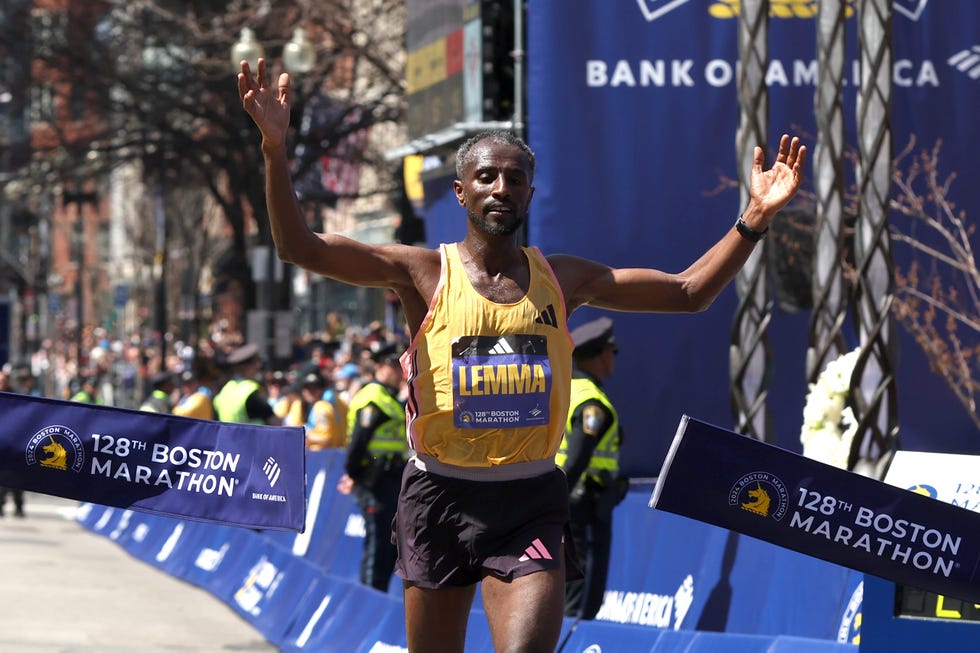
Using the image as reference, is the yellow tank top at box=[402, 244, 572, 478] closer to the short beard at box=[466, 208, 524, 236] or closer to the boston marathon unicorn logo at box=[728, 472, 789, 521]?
the short beard at box=[466, 208, 524, 236]

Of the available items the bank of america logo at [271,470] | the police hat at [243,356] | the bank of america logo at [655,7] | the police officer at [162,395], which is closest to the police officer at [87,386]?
the police officer at [162,395]

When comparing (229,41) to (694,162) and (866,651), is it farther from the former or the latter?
(866,651)

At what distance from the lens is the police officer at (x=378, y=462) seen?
12.6m

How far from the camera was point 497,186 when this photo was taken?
5.50 meters

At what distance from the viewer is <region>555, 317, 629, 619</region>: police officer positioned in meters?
9.96

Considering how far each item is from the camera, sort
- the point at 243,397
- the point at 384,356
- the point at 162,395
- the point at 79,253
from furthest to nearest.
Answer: the point at 79,253, the point at 162,395, the point at 243,397, the point at 384,356

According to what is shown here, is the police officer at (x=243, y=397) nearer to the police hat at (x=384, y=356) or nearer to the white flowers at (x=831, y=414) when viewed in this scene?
the police hat at (x=384, y=356)

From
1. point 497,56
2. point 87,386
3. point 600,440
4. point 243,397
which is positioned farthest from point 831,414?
point 87,386

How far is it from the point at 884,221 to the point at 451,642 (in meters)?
4.63

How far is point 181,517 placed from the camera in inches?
253

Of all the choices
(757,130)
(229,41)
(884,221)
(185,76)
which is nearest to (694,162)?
(757,130)

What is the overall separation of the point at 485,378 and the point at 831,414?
504 centimetres

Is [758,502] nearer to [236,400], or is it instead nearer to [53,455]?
[53,455]

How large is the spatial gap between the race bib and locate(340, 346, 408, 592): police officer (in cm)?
710
